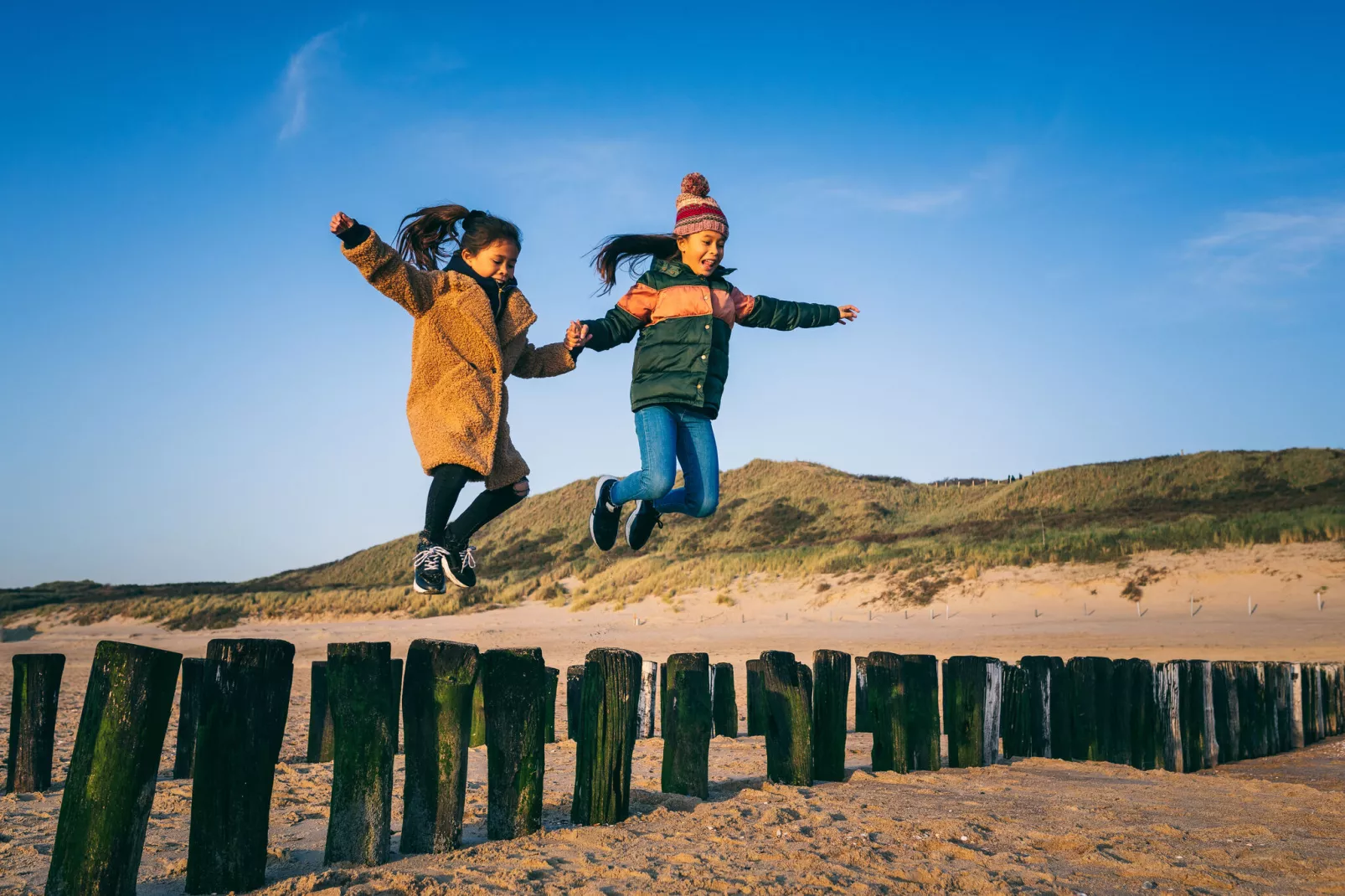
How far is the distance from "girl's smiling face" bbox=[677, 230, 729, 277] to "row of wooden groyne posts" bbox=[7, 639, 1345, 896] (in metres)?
2.02

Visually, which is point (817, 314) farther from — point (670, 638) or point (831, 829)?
point (670, 638)

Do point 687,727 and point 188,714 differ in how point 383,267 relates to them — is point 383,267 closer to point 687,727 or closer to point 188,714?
point 687,727

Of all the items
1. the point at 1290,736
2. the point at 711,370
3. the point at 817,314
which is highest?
the point at 817,314

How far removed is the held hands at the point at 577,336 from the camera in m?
5.04

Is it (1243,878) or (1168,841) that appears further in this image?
(1168,841)

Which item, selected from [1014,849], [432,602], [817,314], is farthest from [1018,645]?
[432,602]

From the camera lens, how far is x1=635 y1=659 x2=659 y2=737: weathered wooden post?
23.8ft

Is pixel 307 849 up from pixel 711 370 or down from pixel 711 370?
down

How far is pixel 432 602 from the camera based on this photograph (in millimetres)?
25609

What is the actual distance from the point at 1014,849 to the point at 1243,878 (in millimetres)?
Result: 791

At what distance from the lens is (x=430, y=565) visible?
458 centimetres

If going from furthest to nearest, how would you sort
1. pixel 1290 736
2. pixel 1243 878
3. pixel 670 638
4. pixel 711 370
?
pixel 670 638 → pixel 1290 736 → pixel 711 370 → pixel 1243 878

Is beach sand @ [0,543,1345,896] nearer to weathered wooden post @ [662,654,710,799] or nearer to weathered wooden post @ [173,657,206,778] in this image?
weathered wooden post @ [662,654,710,799]

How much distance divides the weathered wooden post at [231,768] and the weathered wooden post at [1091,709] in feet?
16.0
